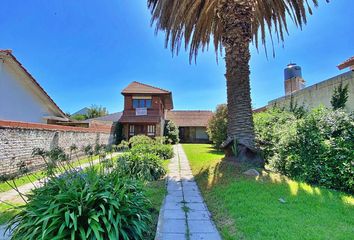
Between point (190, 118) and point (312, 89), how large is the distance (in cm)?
2688

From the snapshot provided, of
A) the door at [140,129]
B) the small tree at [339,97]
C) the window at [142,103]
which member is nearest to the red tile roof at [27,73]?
the window at [142,103]

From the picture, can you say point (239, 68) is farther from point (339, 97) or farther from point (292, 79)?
point (292, 79)

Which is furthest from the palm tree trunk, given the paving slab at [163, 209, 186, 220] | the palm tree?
the paving slab at [163, 209, 186, 220]

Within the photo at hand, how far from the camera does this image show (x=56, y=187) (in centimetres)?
416

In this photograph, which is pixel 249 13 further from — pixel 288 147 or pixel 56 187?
pixel 56 187

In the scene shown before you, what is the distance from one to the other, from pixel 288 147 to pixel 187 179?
3948 millimetres

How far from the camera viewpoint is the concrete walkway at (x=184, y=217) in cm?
434

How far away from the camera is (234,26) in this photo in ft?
30.1

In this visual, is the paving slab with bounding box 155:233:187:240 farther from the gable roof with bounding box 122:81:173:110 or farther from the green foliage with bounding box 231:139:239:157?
the gable roof with bounding box 122:81:173:110

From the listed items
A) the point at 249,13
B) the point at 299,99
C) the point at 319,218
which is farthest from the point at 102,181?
the point at 299,99

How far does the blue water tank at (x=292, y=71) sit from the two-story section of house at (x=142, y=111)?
13157 mm

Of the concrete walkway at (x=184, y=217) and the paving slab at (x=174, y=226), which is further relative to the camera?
the paving slab at (x=174, y=226)

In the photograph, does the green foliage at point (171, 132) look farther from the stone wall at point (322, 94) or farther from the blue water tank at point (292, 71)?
the stone wall at point (322, 94)

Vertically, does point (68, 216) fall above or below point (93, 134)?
below
